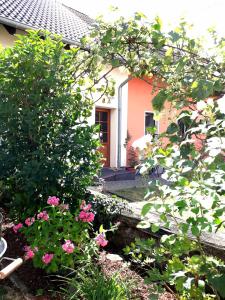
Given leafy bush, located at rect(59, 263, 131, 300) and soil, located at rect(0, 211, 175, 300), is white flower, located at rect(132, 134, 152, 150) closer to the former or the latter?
leafy bush, located at rect(59, 263, 131, 300)

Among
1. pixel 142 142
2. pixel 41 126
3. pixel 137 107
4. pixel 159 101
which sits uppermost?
pixel 137 107

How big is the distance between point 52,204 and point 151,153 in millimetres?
1308

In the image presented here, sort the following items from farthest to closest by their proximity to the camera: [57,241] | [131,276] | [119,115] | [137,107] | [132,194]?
[137,107]
[119,115]
[132,194]
[131,276]
[57,241]

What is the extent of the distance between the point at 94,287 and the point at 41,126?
5.83 feet

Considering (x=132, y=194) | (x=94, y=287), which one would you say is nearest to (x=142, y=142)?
(x=94, y=287)

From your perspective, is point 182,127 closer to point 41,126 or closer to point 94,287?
point 94,287

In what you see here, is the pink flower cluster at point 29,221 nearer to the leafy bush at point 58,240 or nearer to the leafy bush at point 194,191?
the leafy bush at point 58,240

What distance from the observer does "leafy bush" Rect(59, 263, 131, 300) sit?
2273 millimetres

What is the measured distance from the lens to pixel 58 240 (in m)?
2.73

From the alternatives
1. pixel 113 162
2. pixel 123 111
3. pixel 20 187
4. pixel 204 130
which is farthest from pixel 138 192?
pixel 204 130

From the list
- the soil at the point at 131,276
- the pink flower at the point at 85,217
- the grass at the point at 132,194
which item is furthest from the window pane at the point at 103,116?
the pink flower at the point at 85,217

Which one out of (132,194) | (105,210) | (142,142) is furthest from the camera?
(132,194)

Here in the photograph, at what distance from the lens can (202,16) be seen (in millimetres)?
2398

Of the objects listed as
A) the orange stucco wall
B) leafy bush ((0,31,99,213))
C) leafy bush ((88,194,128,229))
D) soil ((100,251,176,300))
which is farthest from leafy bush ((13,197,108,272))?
the orange stucco wall
